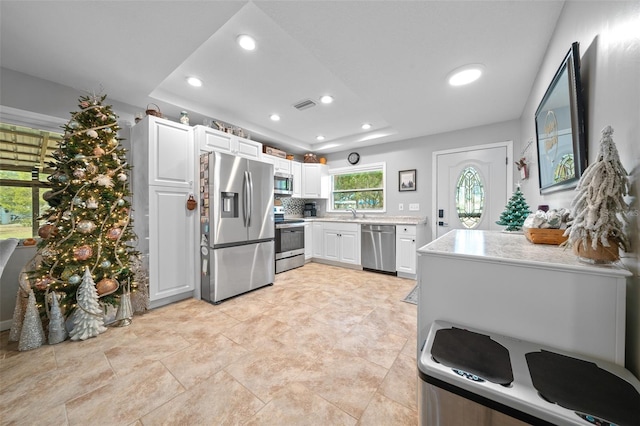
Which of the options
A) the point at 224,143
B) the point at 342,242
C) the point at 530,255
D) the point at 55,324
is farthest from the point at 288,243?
the point at 530,255

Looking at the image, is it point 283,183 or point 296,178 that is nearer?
point 283,183

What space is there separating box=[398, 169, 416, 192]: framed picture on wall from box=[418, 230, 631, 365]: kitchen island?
3.02 m

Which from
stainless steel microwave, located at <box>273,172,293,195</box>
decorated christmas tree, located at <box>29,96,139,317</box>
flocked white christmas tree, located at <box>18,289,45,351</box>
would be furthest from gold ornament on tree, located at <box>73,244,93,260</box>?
stainless steel microwave, located at <box>273,172,293,195</box>

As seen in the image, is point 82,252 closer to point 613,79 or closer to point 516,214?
point 613,79

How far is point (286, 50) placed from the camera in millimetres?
1936

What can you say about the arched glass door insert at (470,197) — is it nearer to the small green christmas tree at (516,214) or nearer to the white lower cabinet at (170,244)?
the small green christmas tree at (516,214)

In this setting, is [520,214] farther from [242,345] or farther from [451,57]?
[242,345]

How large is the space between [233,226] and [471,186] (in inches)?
139

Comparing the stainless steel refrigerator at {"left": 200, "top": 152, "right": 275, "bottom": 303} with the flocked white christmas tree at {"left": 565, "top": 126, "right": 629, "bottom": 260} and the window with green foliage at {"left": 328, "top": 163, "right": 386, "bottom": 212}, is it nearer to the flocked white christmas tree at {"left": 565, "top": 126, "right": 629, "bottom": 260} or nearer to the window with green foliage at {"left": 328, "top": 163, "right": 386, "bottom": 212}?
the window with green foliage at {"left": 328, "top": 163, "right": 386, "bottom": 212}

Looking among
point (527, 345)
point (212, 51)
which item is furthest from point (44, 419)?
point (212, 51)

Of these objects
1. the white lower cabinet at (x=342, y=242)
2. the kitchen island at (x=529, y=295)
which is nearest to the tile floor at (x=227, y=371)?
the kitchen island at (x=529, y=295)

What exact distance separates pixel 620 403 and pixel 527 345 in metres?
0.25

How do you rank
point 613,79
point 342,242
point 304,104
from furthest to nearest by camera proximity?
point 342,242 < point 304,104 < point 613,79

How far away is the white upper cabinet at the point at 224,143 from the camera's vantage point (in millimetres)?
2816
